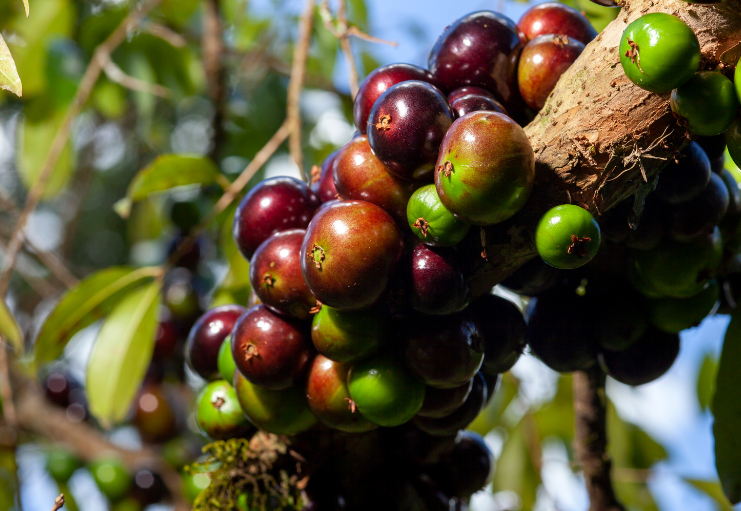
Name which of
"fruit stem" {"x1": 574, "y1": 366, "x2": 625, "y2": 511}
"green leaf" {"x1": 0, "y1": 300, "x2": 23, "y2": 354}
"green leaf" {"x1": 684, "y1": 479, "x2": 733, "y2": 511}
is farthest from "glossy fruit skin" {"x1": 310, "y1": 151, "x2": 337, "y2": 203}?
"green leaf" {"x1": 684, "y1": 479, "x2": 733, "y2": 511}

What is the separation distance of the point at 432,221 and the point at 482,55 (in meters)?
0.36

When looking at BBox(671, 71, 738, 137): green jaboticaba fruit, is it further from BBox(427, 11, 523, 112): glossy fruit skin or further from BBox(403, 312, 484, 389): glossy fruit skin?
BBox(403, 312, 484, 389): glossy fruit skin

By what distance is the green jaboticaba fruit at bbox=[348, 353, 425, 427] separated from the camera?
103 cm

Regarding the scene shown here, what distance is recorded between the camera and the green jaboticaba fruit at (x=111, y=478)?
2.53m

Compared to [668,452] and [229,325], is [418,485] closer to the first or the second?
[229,325]

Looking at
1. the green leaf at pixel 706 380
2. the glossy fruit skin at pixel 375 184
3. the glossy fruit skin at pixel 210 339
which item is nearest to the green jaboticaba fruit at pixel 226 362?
the glossy fruit skin at pixel 210 339

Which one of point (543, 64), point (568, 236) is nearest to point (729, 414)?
point (568, 236)

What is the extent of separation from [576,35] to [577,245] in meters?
0.52

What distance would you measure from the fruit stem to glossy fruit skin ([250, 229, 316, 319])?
29.5 inches

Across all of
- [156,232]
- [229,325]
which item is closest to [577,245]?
[229,325]

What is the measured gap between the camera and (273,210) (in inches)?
47.9

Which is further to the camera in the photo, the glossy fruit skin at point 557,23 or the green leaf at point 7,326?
the green leaf at point 7,326

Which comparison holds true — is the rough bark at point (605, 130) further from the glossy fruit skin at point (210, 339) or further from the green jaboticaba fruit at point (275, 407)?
the glossy fruit skin at point (210, 339)

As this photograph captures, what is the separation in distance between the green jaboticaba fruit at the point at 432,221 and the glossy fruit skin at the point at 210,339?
0.52 m
